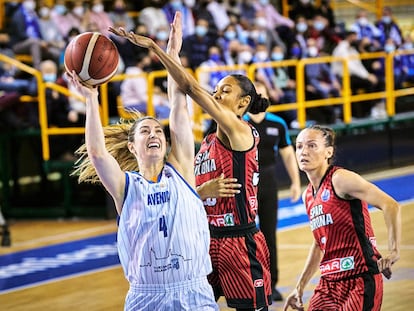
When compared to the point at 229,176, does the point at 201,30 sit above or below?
above

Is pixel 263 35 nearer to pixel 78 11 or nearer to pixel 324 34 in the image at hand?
pixel 324 34

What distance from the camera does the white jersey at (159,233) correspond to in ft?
18.3

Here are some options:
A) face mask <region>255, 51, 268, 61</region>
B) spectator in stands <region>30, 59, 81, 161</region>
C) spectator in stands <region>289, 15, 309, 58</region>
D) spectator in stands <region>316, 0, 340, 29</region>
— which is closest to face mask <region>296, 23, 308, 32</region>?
spectator in stands <region>289, 15, 309, 58</region>

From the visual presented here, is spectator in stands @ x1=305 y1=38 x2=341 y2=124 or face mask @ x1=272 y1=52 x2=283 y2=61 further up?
face mask @ x1=272 y1=52 x2=283 y2=61

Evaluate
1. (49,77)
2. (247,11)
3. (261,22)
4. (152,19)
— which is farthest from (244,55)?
(49,77)

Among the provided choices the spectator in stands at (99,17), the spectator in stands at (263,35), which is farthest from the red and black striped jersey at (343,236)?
the spectator in stands at (263,35)

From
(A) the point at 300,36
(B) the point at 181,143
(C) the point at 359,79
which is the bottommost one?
(B) the point at 181,143

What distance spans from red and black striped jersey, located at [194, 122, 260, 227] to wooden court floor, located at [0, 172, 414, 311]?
2.60 metres

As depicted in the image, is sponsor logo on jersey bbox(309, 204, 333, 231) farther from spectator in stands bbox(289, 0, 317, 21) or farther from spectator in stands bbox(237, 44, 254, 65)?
spectator in stands bbox(289, 0, 317, 21)

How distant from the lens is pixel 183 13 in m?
18.5

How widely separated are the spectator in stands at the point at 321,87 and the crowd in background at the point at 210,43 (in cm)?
2

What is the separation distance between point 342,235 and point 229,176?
0.86 meters

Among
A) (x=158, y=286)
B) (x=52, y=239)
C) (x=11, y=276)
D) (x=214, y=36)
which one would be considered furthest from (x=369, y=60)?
(x=158, y=286)

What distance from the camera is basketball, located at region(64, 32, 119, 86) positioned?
19.2 feet
